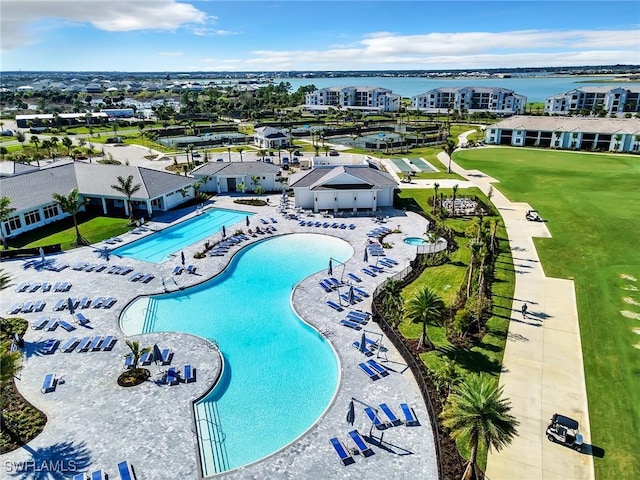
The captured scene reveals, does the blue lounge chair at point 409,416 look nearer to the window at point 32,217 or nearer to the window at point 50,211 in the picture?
the window at point 32,217

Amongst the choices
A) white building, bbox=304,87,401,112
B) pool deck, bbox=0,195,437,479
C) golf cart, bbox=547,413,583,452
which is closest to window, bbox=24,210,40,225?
pool deck, bbox=0,195,437,479

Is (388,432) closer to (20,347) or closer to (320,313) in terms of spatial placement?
(320,313)

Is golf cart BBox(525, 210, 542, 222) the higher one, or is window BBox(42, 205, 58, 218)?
window BBox(42, 205, 58, 218)

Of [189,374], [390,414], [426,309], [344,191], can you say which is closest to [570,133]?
[344,191]

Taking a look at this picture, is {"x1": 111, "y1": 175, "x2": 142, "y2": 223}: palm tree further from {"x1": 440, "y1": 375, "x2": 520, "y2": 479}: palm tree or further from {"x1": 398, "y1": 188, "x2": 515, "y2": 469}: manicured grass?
{"x1": 440, "y1": 375, "x2": 520, "y2": 479}: palm tree

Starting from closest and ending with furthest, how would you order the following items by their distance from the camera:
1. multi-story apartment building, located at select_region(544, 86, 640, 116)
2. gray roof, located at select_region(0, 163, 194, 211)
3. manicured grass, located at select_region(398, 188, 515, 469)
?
manicured grass, located at select_region(398, 188, 515, 469)
gray roof, located at select_region(0, 163, 194, 211)
multi-story apartment building, located at select_region(544, 86, 640, 116)
